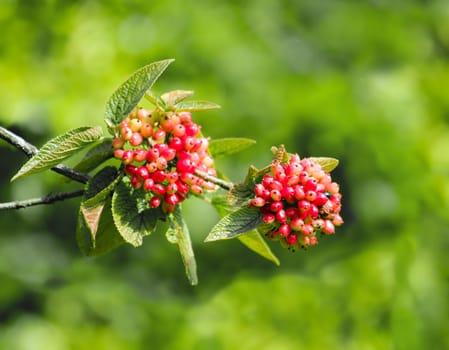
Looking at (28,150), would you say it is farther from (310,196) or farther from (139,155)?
(310,196)

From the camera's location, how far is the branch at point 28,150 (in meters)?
0.97

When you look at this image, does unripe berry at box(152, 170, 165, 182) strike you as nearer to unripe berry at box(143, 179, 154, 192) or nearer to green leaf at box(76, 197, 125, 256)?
unripe berry at box(143, 179, 154, 192)

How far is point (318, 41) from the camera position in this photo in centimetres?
328

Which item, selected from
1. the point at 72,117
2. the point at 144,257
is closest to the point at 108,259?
the point at 144,257

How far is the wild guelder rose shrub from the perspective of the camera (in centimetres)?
92

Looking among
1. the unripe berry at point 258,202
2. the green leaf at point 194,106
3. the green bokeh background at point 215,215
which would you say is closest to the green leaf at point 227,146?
the green leaf at point 194,106

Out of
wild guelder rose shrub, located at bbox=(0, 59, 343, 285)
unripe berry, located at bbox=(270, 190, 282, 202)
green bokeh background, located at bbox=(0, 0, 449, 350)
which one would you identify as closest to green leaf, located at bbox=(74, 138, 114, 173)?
wild guelder rose shrub, located at bbox=(0, 59, 343, 285)

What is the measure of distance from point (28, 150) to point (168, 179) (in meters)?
0.18

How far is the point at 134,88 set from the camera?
0.95 meters

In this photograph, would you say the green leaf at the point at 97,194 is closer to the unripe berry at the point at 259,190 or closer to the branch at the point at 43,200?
the branch at the point at 43,200

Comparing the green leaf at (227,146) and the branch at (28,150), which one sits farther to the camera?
the green leaf at (227,146)

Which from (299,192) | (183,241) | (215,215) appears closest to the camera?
(299,192)

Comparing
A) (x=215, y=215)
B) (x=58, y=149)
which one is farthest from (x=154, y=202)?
(x=215, y=215)

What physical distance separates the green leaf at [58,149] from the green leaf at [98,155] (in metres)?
0.02
